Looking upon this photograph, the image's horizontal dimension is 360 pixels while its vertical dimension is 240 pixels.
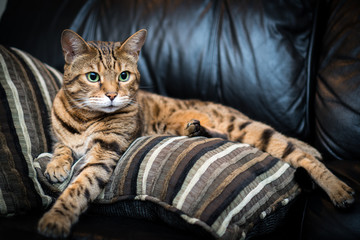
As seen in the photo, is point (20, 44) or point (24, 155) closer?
point (24, 155)

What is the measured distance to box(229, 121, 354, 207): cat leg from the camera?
85 centimetres

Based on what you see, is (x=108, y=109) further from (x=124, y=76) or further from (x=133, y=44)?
(x=133, y=44)

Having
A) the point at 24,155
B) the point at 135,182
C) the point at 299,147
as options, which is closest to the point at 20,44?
the point at 24,155

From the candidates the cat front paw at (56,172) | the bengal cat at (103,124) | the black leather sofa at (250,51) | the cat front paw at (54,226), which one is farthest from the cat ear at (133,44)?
the cat front paw at (54,226)

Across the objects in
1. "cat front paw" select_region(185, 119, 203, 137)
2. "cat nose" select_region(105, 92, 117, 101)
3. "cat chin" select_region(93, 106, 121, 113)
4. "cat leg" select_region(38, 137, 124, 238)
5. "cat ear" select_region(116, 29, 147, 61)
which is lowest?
"cat leg" select_region(38, 137, 124, 238)

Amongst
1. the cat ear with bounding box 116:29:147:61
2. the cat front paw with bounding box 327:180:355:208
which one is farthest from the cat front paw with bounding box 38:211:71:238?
the cat front paw with bounding box 327:180:355:208

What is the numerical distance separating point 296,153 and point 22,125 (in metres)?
1.08

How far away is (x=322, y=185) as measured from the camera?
921mm

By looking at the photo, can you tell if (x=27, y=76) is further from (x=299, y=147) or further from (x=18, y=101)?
(x=299, y=147)

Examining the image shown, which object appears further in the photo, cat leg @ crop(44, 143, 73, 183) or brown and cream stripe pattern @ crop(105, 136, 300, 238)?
cat leg @ crop(44, 143, 73, 183)

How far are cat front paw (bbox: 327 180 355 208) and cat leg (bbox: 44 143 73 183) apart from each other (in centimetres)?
89

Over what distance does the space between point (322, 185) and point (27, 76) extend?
123 cm

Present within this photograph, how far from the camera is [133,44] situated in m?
1.12

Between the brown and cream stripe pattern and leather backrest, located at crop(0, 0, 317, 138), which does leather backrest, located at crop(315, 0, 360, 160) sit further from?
the brown and cream stripe pattern
